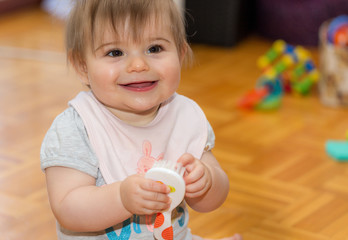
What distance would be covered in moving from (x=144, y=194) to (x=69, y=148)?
0.16m

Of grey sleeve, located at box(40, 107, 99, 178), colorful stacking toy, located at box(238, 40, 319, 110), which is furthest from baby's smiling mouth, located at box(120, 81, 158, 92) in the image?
colorful stacking toy, located at box(238, 40, 319, 110)

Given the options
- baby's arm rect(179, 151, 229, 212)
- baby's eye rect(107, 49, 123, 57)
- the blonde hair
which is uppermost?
the blonde hair

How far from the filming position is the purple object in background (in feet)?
8.75

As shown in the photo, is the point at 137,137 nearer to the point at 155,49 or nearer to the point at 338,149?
the point at 155,49

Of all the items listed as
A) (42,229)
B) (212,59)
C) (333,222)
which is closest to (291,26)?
(212,59)

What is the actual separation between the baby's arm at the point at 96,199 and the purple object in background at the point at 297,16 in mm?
2046

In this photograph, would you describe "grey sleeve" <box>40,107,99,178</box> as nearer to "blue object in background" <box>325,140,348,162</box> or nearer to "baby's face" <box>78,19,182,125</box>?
"baby's face" <box>78,19,182,125</box>

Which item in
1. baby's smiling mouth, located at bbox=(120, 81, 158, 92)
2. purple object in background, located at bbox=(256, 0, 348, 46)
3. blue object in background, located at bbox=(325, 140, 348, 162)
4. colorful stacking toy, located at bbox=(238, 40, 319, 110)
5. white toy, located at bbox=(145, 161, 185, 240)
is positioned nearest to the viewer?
white toy, located at bbox=(145, 161, 185, 240)

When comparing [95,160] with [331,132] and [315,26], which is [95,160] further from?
[315,26]

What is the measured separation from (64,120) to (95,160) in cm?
9

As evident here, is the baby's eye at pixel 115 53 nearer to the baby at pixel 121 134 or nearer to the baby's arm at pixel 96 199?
the baby at pixel 121 134

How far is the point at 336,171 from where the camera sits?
4.94 feet

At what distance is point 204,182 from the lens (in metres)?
0.87

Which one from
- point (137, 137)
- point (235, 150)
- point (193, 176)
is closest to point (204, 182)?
point (193, 176)
